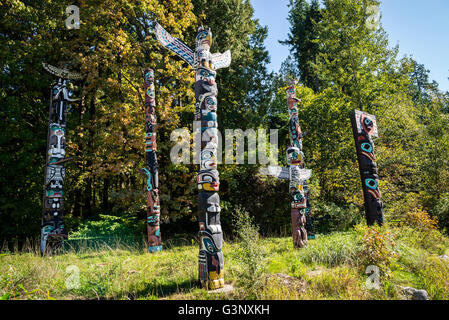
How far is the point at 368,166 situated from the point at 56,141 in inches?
350

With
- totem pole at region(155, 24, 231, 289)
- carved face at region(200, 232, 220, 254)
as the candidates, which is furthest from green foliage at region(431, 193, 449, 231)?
carved face at region(200, 232, 220, 254)

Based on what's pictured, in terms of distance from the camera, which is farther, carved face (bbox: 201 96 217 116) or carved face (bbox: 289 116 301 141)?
carved face (bbox: 289 116 301 141)

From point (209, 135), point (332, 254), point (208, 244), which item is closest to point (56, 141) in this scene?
point (209, 135)

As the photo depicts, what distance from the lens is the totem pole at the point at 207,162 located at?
412cm

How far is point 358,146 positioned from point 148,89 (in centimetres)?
659

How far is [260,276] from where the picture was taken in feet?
12.8

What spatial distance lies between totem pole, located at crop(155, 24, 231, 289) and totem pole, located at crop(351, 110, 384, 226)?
3694 millimetres

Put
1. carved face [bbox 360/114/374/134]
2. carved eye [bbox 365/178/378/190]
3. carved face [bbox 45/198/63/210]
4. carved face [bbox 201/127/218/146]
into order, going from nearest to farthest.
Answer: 1. carved face [bbox 201/127/218/146]
2. carved eye [bbox 365/178/378/190]
3. carved face [bbox 360/114/374/134]
4. carved face [bbox 45/198/63/210]

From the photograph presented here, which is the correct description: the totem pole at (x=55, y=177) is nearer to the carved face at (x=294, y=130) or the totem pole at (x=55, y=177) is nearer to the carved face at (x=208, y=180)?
the carved face at (x=208, y=180)

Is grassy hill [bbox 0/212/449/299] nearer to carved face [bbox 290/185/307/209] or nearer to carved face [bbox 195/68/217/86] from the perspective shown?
carved face [bbox 290/185/307/209]

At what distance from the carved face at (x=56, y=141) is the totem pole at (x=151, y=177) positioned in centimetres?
248

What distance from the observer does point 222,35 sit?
13141 millimetres

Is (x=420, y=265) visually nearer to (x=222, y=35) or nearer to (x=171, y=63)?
(x=171, y=63)

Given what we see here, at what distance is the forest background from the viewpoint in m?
10.1
